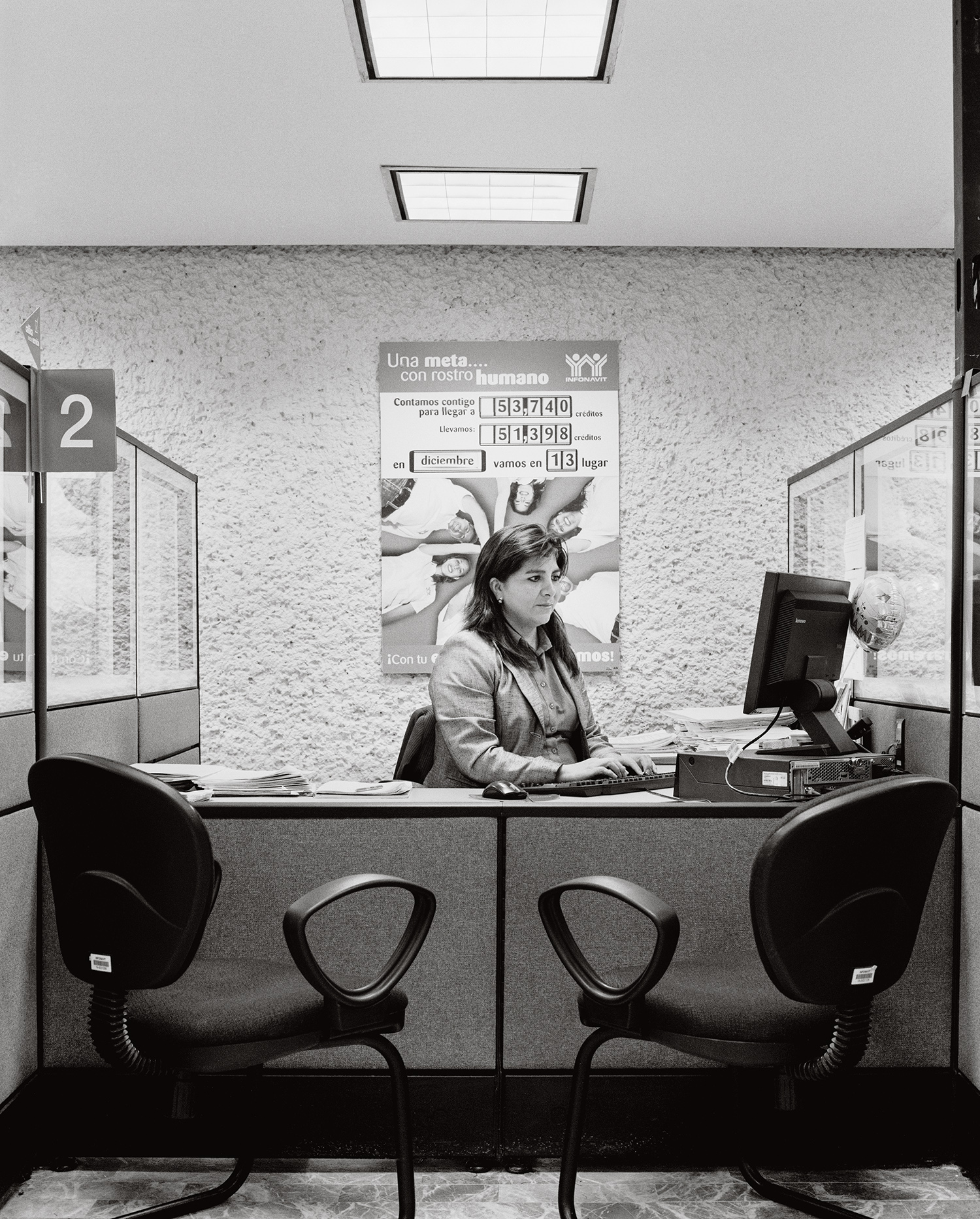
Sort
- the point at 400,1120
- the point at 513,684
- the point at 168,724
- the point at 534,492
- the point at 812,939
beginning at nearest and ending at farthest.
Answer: the point at 812,939, the point at 400,1120, the point at 513,684, the point at 168,724, the point at 534,492

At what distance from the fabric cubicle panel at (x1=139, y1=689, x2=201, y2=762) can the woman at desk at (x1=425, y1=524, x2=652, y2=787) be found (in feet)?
3.01

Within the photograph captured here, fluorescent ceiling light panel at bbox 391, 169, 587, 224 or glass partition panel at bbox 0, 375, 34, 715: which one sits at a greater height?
fluorescent ceiling light panel at bbox 391, 169, 587, 224

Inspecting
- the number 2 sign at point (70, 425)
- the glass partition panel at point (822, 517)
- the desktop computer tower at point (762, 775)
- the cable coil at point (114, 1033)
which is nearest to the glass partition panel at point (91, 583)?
the number 2 sign at point (70, 425)

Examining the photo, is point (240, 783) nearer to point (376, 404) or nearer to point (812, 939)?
point (812, 939)

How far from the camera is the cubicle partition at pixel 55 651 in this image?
1944 mm

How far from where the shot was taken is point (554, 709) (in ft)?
8.81

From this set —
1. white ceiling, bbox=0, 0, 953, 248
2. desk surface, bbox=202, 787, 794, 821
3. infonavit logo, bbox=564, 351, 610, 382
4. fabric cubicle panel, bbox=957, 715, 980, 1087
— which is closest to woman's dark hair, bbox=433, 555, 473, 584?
infonavit logo, bbox=564, 351, 610, 382

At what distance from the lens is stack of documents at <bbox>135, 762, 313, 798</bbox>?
2.11m

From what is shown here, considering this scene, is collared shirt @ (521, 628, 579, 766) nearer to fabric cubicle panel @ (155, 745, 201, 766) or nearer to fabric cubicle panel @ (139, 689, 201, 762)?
fabric cubicle panel @ (139, 689, 201, 762)

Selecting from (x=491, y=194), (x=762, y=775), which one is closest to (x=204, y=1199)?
(x=762, y=775)

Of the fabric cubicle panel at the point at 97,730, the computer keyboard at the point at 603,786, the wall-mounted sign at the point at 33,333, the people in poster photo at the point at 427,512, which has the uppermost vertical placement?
the wall-mounted sign at the point at 33,333

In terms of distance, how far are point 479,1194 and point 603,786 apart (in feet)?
2.75

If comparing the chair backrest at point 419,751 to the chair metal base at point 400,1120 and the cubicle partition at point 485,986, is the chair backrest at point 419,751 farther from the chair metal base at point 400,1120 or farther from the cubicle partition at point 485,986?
the chair metal base at point 400,1120

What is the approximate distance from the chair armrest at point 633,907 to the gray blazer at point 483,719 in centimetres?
64
